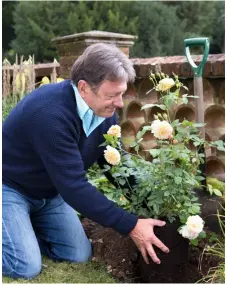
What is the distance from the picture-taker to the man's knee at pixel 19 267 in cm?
241

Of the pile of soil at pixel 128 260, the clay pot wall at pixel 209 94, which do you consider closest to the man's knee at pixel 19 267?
the pile of soil at pixel 128 260

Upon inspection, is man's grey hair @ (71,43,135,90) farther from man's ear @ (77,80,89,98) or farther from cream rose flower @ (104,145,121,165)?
cream rose flower @ (104,145,121,165)

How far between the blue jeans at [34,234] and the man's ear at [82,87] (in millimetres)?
710

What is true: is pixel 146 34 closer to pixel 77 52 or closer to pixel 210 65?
pixel 77 52

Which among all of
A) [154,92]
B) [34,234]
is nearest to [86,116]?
[34,234]

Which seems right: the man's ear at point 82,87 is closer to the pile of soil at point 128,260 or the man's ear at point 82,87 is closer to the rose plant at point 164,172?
the rose plant at point 164,172

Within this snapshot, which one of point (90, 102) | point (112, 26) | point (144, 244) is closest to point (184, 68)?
point (90, 102)

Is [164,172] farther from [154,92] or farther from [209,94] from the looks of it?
[154,92]

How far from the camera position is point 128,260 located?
2514 mm

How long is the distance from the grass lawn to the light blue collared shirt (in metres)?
0.72

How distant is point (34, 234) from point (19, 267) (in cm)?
21

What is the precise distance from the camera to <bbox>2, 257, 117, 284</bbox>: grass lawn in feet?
7.88

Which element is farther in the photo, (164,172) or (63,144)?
(164,172)

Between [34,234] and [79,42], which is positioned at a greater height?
[79,42]
